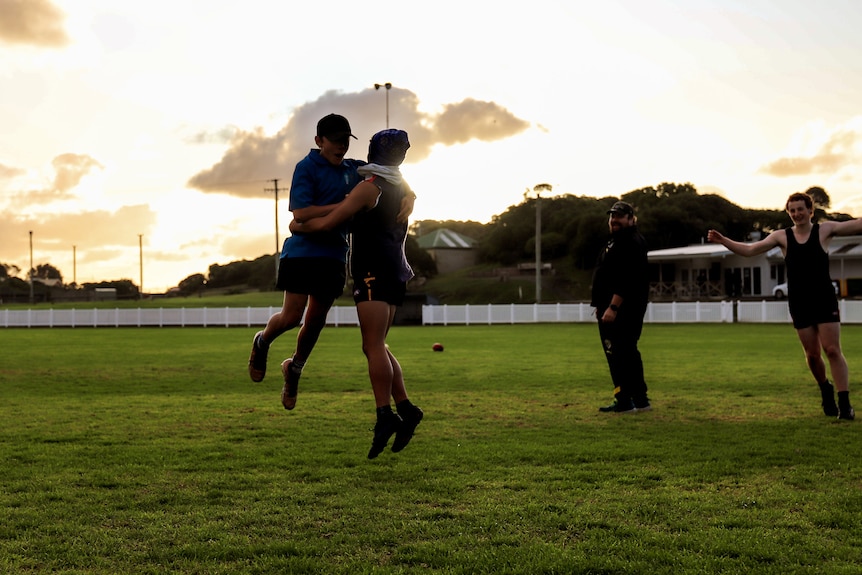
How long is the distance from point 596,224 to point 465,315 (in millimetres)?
40508

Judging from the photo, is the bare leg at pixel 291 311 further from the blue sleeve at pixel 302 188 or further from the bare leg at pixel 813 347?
the bare leg at pixel 813 347

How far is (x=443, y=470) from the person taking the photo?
20.4 feet

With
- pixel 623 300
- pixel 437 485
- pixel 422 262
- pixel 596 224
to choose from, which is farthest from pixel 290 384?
pixel 422 262

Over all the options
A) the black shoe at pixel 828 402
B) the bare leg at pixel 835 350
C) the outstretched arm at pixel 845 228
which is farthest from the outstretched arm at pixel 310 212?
the black shoe at pixel 828 402

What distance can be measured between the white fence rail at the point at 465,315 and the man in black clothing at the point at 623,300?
103ft

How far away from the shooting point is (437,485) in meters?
5.68

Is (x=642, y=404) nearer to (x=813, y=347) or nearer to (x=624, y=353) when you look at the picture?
(x=624, y=353)

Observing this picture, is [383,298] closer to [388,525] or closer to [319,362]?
[388,525]

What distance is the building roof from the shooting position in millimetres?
108688

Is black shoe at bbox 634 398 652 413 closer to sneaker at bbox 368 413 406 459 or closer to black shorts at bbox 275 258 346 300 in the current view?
sneaker at bbox 368 413 406 459

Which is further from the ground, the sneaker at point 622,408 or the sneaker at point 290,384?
the sneaker at point 290,384

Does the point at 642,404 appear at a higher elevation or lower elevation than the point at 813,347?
lower

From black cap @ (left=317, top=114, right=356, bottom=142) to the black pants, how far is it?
4924 millimetres

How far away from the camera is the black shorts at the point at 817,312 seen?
341 inches
